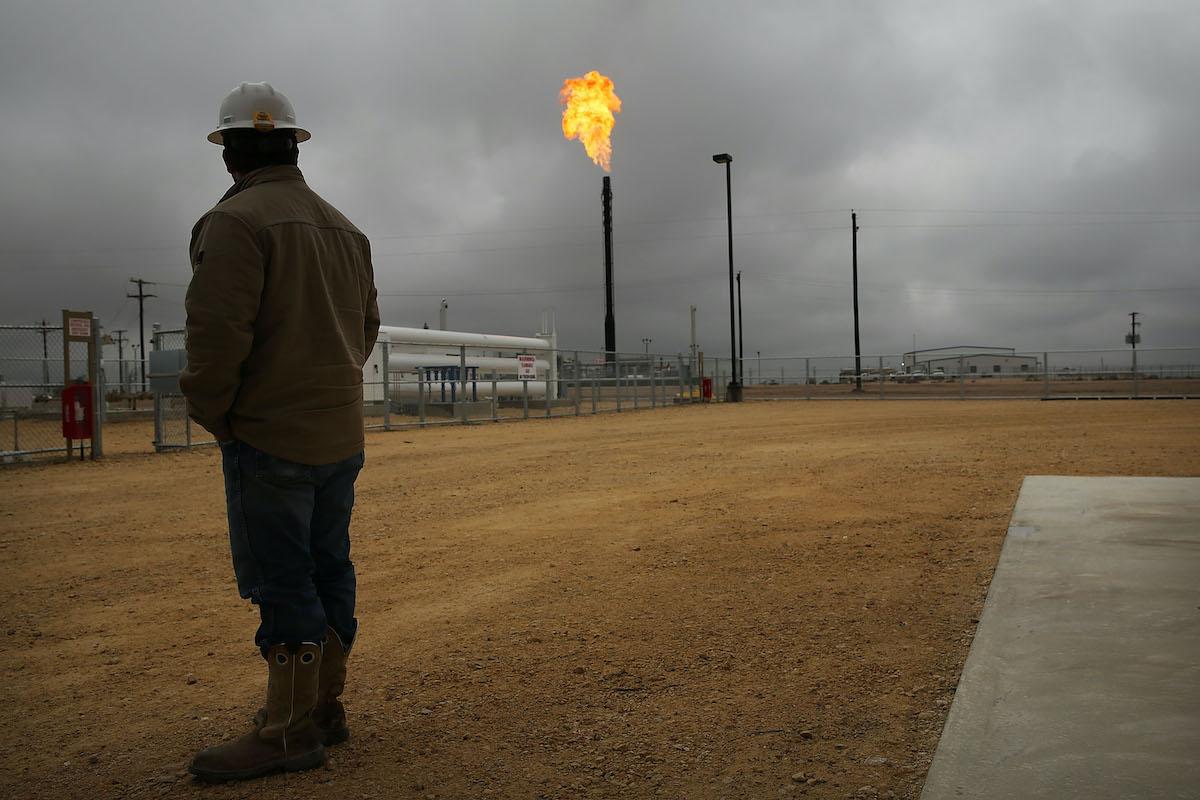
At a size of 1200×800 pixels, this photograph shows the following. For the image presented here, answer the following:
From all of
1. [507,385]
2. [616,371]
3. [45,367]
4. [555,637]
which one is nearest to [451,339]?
[507,385]

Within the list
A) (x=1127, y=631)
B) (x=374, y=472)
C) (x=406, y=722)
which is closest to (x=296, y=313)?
(x=406, y=722)

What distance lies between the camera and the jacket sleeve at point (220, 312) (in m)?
2.54

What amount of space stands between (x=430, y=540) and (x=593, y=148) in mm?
22049

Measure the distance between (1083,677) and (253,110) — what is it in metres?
3.23

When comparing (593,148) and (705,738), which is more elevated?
(593,148)

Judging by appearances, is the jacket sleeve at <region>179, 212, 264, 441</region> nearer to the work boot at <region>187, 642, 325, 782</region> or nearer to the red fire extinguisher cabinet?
the work boot at <region>187, 642, 325, 782</region>

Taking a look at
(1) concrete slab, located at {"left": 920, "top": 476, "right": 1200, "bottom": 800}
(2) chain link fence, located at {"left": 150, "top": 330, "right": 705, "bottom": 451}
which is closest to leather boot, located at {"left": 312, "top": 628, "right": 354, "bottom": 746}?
(1) concrete slab, located at {"left": 920, "top": 476, "right": 1200, "bottom": 800}

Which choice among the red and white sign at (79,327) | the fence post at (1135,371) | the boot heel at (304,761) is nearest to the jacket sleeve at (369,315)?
the boot heel at (304,761)

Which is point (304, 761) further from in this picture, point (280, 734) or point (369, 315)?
point (369, 315)

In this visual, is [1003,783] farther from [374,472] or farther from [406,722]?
[374,472]

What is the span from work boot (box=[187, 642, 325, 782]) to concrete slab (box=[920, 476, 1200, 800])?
1.80 metres

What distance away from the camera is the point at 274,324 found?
269 centimetres

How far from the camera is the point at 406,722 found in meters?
3.16

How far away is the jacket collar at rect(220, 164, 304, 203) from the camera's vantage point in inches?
111
